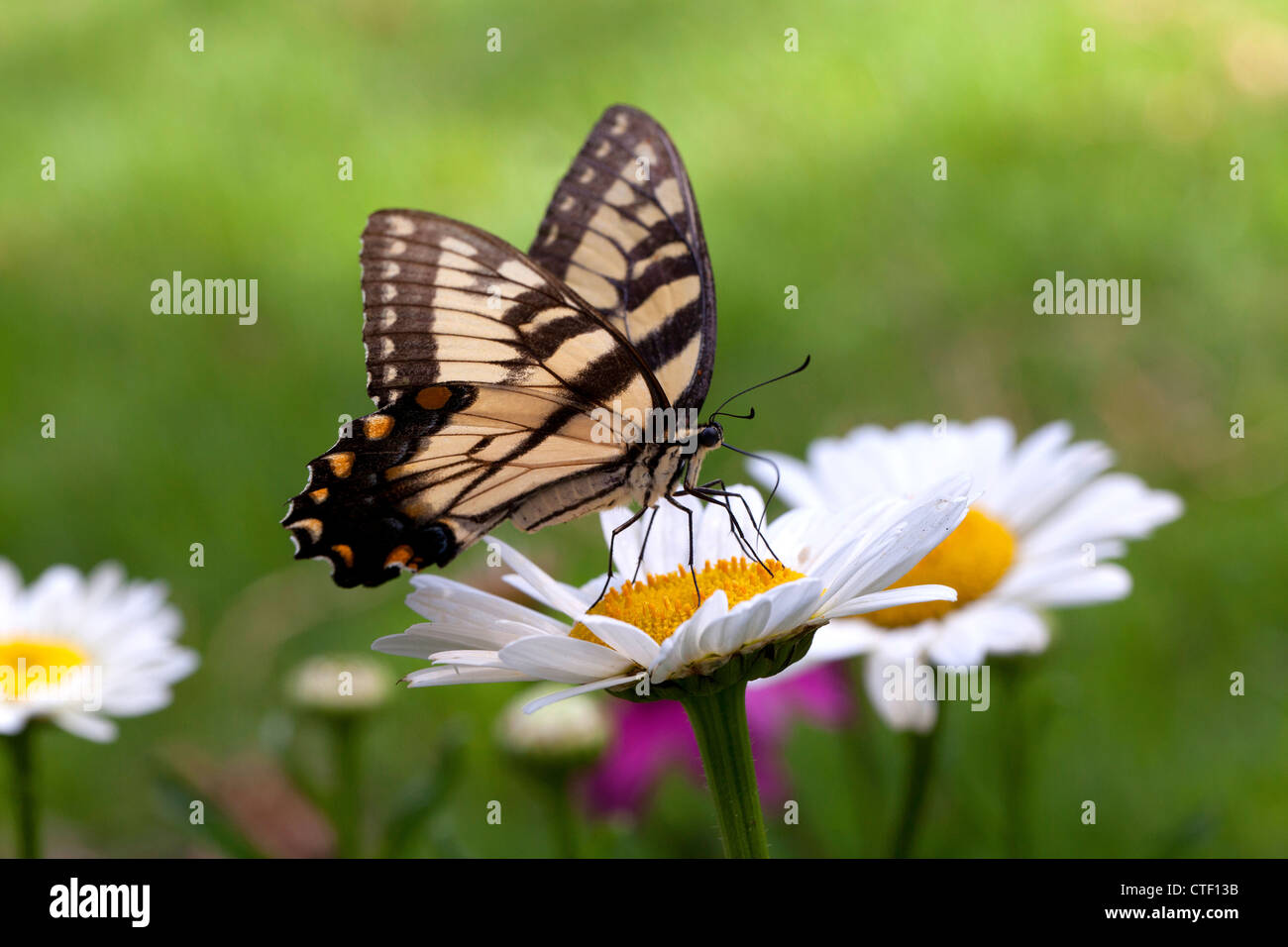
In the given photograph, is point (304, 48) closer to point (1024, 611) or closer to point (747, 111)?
point (747, 111)

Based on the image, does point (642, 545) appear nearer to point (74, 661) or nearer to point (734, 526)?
point (734, 526)

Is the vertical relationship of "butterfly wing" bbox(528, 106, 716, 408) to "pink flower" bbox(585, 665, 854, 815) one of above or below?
above

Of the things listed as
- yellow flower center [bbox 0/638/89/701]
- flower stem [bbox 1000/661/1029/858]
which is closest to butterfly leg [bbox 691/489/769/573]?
flower stem [bbox 1000/661/1029/858]

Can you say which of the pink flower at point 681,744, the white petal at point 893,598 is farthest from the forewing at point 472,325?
the pink flower at point 681,744

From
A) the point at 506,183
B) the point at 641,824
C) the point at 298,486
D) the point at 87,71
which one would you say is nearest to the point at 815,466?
the point at 641,824

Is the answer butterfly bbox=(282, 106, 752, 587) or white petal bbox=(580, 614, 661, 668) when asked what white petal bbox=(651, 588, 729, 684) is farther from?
butterfly bbox=(282, 106, 752, 587)
